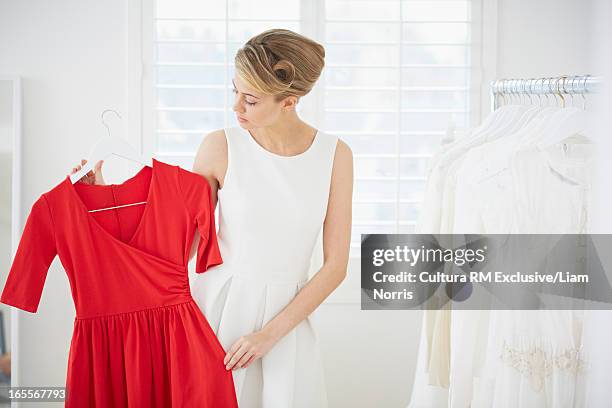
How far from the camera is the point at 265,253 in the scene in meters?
1.56

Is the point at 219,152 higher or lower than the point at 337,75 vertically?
lower

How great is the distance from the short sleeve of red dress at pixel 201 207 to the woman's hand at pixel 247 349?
196mm

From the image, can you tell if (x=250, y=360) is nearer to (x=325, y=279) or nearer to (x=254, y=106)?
(x=325, y=279)

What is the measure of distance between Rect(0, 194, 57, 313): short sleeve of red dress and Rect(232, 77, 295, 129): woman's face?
48 cm

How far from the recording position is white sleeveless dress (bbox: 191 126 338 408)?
156 centimetres

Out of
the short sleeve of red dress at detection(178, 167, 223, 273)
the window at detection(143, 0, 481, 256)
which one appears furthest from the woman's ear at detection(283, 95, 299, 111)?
the window at detection(143, 0, 481, 256)

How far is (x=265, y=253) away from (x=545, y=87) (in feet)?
2.87

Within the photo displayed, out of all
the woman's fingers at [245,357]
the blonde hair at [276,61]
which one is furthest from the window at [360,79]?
the woman's fingers at [245,357]

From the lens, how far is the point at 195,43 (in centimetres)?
253

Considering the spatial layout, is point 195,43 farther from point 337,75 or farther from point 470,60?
point 470,60

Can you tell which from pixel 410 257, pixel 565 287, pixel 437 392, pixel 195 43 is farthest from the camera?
pixel 195 43

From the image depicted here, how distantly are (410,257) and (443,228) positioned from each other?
0.30 m

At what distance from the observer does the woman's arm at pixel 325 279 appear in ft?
4.93

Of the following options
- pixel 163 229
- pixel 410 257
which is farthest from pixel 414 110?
pixel 163 229
